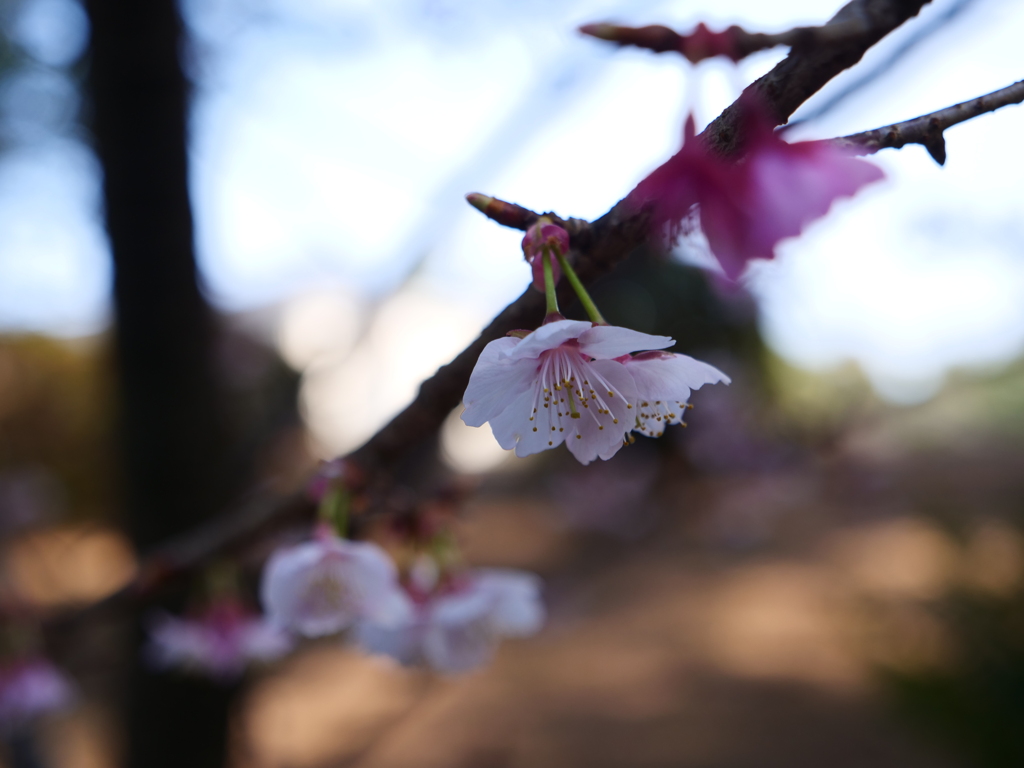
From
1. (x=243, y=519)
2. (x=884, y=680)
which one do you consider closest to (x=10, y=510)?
(x=243, y=519)

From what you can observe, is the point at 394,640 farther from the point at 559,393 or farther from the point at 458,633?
the point at 559,393

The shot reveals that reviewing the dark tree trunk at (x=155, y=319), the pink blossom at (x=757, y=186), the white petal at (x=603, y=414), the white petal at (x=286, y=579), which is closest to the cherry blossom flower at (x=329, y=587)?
the white petal at (x=286, y=579)

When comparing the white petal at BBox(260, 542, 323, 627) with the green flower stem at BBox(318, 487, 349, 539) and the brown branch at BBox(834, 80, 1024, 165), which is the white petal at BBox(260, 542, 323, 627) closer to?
the green flower stem at BBox(318, 487, 349, 539)

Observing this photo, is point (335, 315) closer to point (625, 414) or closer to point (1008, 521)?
point (625, 414)

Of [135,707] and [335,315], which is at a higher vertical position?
[335,315]

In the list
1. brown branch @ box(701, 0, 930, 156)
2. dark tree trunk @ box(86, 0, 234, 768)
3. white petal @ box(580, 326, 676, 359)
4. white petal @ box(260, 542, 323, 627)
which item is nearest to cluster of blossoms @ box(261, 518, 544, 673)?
white petal @ box(260, 542, 323, 627)

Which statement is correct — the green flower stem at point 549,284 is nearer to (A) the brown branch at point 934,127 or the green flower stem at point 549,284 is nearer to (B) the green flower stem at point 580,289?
(B) the green flower stem at point 580,289
